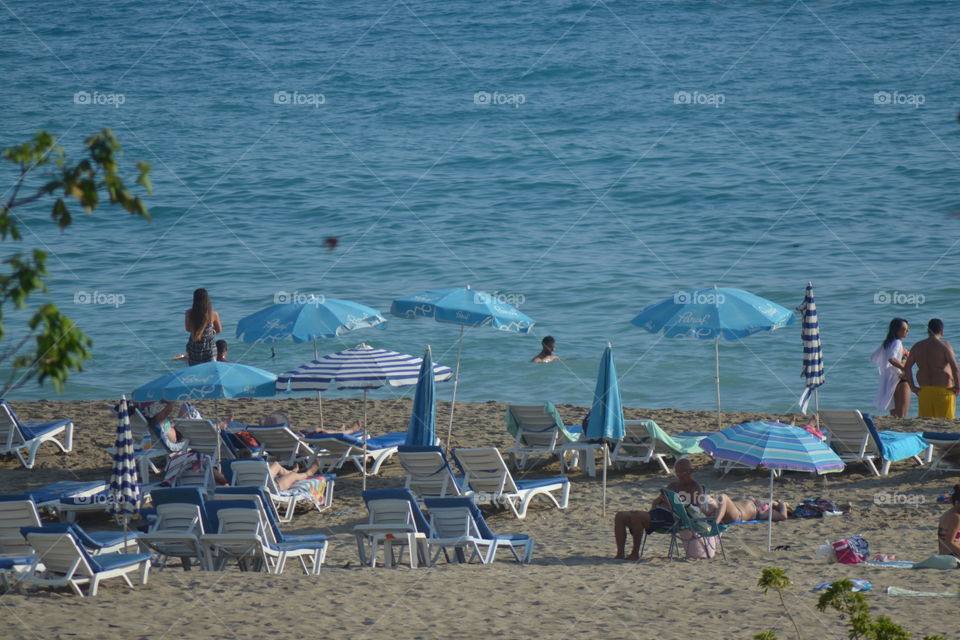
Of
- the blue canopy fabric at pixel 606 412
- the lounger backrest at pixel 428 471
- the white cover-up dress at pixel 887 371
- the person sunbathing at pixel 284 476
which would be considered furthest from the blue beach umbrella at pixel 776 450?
the white cover-up dress at pixel 887 371

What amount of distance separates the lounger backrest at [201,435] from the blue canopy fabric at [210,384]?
78cm

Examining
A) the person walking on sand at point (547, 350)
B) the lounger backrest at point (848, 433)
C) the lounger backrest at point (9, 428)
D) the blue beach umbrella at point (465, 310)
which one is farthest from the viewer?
the person walking on sand at point (547, 350)

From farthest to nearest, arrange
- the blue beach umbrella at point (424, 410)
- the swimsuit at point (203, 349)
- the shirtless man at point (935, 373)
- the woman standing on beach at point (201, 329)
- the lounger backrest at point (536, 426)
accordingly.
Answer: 1. the shirtless man at point (935, 373)
2. the swimsuit at point (203, 349)
3. the woman standing on beach at point (201, 329)
4. the lounger backrest at point (536, 426)
5. the blue beach umbrella at point (424, 410)

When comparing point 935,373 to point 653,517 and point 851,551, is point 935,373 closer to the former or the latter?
point 851,551

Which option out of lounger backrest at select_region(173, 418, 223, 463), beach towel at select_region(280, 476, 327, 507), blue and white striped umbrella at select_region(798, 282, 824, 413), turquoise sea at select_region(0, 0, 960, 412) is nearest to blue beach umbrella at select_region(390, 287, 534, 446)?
beach towel at select_region(280, 476, 327, 507)

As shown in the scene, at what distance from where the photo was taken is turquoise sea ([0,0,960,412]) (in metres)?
19.7

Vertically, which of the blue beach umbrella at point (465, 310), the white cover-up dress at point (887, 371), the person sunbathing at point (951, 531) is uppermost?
the blue beach umbrella at point (465, 310)

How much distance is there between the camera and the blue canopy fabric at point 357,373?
9.93 meters

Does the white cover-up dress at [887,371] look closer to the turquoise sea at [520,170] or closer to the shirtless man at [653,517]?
the turquoise sea at [520,170]

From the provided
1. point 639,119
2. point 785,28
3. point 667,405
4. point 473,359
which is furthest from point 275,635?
point 785,28

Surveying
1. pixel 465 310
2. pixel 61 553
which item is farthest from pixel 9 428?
pixel 61 553

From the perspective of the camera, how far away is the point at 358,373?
9.96 meters

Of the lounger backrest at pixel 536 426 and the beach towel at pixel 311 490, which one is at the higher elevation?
the lounger backrest at pixel 536 426

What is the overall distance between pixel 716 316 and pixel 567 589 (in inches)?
160
